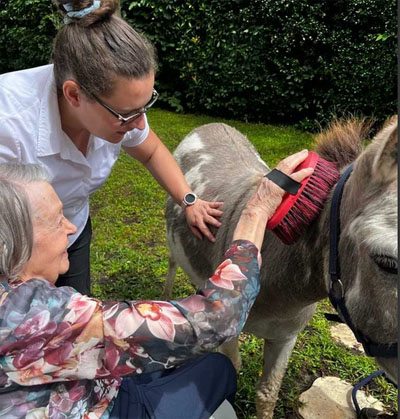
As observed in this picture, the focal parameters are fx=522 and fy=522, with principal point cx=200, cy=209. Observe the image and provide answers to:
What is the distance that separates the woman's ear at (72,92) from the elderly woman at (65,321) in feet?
1.38

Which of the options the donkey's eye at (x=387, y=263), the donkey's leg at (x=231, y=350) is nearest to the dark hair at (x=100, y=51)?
the donkey's eye at (x=387, y=263)

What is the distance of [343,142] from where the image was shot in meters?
2.03

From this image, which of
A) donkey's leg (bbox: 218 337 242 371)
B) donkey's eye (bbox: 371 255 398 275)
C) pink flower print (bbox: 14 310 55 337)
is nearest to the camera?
pink flower print (bbox: 14 310 55 337)

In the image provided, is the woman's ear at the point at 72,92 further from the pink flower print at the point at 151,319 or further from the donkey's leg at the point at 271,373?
the donkey's leg at the point at 271,373

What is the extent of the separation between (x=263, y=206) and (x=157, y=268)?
2.91 meters

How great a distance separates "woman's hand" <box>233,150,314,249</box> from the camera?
176 cm

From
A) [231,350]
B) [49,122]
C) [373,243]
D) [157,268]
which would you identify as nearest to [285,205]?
[373,243]

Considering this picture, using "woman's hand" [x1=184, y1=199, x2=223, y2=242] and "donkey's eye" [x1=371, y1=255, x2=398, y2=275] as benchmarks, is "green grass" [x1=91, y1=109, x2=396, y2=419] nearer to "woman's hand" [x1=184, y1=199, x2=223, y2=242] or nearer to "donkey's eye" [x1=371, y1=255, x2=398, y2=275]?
"woman's hand" [x1=184, y1=199, x2=223, y2=242]

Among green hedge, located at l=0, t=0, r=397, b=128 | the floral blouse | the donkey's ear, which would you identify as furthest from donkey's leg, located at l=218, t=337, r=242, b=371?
green hedge, located at l=0, t=0, r=397, b=128

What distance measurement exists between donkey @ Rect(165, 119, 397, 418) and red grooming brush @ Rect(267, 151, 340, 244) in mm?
52

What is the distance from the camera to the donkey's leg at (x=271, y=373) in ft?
8.94

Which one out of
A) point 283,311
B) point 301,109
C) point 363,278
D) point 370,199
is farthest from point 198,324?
point 301,109

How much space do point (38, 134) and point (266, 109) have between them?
767 centimetres

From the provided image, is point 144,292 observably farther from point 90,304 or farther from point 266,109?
point 266,109
